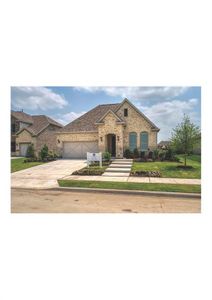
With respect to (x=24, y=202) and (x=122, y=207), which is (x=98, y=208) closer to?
(x=122, y=207)

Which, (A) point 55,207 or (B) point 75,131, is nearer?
(A) point 55,207

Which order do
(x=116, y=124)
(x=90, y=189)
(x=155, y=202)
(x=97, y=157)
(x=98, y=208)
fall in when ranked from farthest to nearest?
(x=116, y=124) → (x=97, y=157) → (x=90, y=189) → (x=155, y=202) → (x=98, y=208)

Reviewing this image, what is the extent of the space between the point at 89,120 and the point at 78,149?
335cm

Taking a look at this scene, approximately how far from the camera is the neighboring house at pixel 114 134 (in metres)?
17.6

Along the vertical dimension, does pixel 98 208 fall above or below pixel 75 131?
below

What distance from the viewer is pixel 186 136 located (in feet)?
41.6

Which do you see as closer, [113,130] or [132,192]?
[132,192]

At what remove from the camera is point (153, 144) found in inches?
697

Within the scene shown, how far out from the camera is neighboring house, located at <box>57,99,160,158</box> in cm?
1762

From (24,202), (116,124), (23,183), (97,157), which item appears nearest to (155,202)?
(24,202)

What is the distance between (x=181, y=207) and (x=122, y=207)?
5.71ft

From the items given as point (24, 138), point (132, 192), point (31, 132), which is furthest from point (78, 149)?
point (132, 192)

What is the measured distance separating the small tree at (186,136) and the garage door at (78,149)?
26.7 feet

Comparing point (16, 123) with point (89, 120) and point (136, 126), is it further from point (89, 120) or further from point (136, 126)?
point (136, 126)
